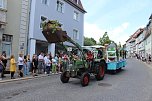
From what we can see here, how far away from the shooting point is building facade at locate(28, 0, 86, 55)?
891 inches

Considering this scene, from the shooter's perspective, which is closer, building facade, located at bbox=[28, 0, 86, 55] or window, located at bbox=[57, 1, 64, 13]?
building facade, located at bbox=[28, 0, 86, 55]

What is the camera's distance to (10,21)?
1947cm

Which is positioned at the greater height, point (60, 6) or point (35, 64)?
point (60, 6)

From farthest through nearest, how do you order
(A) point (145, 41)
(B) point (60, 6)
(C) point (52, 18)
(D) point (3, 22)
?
1. (A) point (145, 41)
2. (B) point (60, 6)
3. (C) point (52, 18)
4. (D) point (3, 22)

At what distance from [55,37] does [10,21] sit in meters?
8.54

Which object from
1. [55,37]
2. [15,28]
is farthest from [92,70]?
[15,28]

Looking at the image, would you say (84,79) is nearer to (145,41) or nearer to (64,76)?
(64,76)

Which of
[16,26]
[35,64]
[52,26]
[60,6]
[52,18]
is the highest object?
[60,6]

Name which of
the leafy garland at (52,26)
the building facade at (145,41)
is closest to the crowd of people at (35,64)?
the leafy garland at (52,26)

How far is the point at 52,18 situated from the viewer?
2605 cm

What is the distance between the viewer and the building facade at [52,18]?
2262 cm

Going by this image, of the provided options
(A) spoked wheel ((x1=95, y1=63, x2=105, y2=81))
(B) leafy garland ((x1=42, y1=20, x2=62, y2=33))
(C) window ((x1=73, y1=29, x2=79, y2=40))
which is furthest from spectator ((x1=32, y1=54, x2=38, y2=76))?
(C) window ((x1=73, y1=29, x2=79, y2=40))

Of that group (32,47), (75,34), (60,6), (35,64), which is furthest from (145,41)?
(35,64)

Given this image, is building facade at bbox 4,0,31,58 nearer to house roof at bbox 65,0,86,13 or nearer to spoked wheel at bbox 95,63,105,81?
spoked wheel at bbox 95,63,105,81
